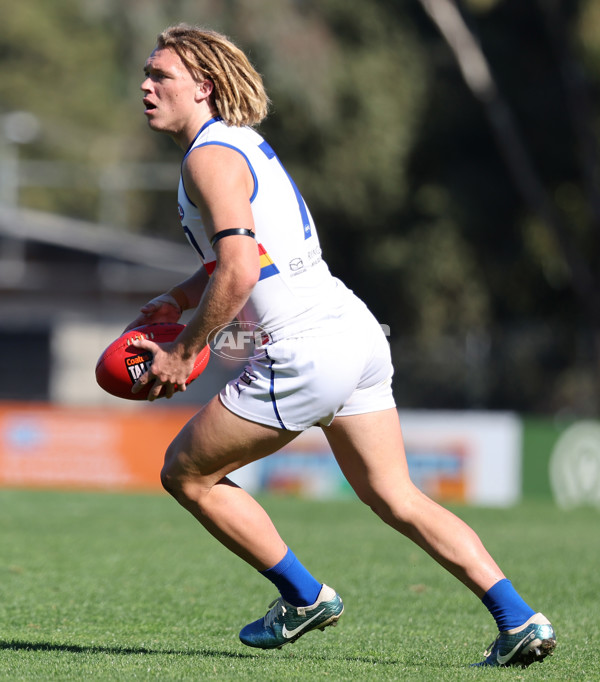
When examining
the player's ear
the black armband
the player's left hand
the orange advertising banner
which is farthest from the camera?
the orange advertising banner

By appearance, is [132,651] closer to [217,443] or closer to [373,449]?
[217,443]

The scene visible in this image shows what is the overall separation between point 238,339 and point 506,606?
4.58 feet

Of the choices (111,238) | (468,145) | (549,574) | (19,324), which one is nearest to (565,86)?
(468,145)

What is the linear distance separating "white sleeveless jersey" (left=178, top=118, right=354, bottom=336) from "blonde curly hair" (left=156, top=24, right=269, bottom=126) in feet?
0.21

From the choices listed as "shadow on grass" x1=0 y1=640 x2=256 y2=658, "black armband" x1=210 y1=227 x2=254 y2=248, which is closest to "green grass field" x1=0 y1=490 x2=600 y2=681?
"shadow on grass" x1=0 y1=640 x2=256 y2=658

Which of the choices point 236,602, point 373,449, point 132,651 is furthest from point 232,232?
point 236,602

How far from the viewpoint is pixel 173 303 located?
14.9ft

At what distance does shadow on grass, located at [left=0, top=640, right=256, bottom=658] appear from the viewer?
4488 millimetres

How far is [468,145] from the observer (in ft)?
90.9

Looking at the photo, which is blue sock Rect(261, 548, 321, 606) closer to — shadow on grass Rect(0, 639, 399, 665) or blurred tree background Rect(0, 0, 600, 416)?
shadow on grass Rect(0, 639, 399, 665)

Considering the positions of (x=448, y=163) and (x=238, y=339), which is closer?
(x=238, y=339)

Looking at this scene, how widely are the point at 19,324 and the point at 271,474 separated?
40.3 feet

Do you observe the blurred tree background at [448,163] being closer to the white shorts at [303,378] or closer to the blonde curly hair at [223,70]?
the white shorts at [303,378]

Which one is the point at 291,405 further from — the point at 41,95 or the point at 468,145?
the point at 41,95
